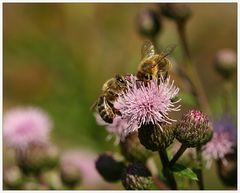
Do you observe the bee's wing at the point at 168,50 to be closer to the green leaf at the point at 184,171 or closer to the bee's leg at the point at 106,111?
the bee's leg at the point at 106,111

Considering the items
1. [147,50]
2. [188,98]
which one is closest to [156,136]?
[147,50]

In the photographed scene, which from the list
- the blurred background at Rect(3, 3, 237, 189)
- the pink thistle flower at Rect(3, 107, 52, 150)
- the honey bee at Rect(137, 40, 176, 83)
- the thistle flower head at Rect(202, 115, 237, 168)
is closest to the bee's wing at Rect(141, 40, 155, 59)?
the honey bee at Rect(137, 40, 176, 83)

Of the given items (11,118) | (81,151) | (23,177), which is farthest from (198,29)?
(23,177)

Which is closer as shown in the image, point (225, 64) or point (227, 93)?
point (227, 93)

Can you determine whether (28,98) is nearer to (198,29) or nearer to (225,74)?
(198,29)

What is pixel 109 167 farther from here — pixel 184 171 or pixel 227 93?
pixel 227 93

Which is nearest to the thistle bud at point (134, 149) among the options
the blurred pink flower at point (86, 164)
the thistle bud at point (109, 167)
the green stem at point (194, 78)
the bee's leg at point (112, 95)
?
the thistle bud at point (109, 167)
